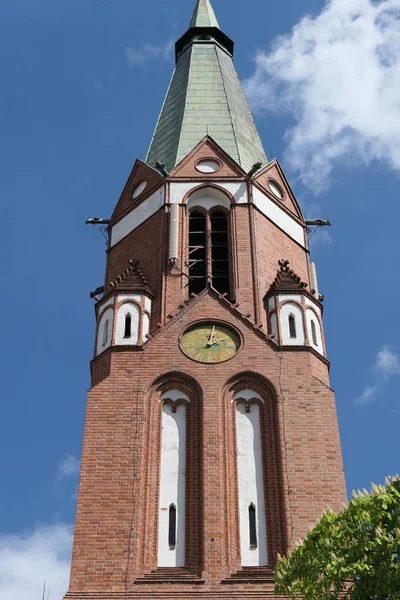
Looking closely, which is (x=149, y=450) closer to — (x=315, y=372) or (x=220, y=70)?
(x=315, y=372)

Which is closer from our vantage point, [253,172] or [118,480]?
[118,480]

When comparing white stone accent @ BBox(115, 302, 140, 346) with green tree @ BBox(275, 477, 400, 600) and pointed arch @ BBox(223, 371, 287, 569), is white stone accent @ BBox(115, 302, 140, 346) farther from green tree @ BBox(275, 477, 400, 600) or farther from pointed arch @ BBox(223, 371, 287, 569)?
green tree @ BBox(275, 477, 400, 600)

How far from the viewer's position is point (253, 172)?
2964 centimetres

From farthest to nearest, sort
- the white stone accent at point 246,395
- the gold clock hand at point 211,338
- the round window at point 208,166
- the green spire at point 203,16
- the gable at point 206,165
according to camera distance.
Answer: the green spire at point 203,16, the round window at point 208,166, the gable at point 206,165, the gold clock hand at point 211,338, the white stone accent at point 246,395

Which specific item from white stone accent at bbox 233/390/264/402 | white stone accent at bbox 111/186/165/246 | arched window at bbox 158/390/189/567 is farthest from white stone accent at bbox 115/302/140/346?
white stone accent at bbox 111/186/165/246

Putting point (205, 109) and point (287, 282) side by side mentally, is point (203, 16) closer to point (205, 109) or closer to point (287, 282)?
point (205, 109)

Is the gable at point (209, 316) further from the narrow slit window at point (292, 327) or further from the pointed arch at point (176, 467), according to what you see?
the pointed arch at point (176, 467)

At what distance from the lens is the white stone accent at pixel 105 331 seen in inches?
965

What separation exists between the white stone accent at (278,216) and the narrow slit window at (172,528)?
439 inches

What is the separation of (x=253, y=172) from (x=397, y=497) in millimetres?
15520

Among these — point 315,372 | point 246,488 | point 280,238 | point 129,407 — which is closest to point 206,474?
point 246,488

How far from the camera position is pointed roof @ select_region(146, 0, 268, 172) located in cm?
3162

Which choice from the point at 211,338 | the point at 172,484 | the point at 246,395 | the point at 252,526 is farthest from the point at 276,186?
the point at 252,526

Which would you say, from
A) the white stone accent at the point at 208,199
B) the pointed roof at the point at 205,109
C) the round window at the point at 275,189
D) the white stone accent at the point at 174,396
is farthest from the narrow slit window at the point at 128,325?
the round window at the point at 275,189
